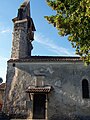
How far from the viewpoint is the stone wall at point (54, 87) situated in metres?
21.5

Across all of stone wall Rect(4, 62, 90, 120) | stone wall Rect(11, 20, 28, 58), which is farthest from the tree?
→ stone wall Rect(11, 20, 28, 58)

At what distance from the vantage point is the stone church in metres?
21.5

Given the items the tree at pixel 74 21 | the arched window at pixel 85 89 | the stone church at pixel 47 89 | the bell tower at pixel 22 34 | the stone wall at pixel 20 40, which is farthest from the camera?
the bell tower at pixel 22 34

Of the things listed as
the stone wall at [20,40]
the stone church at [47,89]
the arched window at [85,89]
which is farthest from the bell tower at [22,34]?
the arched window at [85,89]

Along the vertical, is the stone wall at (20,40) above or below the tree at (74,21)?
above

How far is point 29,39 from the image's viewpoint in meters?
27.3

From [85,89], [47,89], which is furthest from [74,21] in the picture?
[85,89]

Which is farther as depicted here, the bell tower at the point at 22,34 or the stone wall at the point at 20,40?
the bell tower at the point at 22,34

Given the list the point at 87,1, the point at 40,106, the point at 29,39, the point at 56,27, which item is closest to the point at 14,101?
the point at 40,106

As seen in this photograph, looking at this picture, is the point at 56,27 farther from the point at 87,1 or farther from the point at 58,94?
the point at 58,94

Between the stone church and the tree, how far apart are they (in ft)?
27.4

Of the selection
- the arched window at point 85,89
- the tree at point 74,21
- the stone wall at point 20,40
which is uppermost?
the stone wall at point 20,40

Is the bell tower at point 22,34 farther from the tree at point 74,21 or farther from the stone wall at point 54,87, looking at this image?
the tree at point 74,21

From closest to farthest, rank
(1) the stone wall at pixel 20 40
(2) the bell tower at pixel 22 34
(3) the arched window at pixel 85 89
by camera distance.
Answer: (3) the arched window at pixel 85 89
(1) the stone wall at pixel 20 40
(2) the bell tower at pixel 22 34
